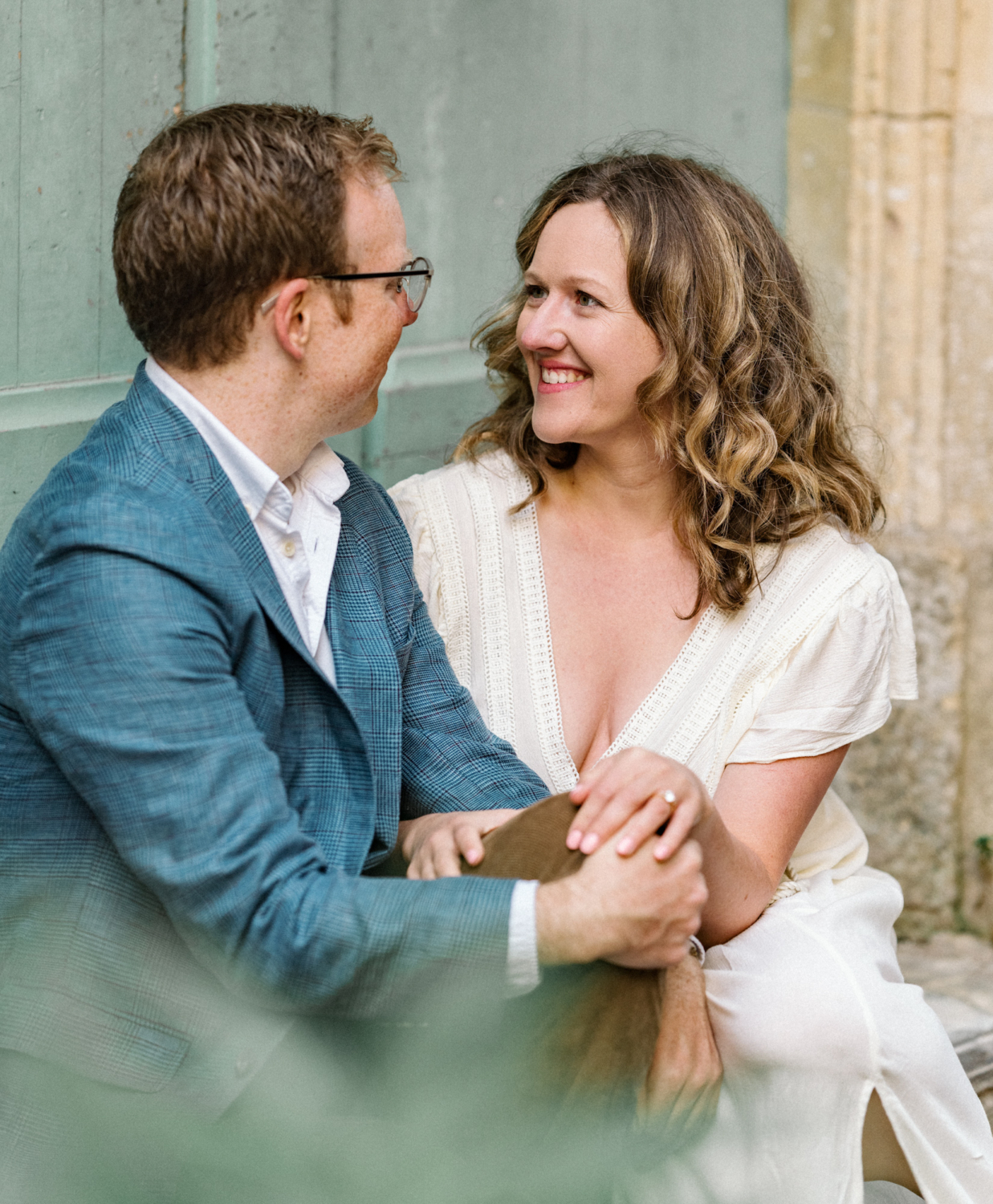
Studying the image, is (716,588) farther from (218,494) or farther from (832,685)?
(218,494)

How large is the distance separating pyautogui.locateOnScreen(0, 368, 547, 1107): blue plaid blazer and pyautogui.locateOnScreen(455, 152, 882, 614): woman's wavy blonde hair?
0.90 meters

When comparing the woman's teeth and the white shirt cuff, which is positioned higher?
the woman's teeth

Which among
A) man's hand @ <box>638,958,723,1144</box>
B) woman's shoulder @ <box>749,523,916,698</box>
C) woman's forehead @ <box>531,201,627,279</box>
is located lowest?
man's hand @ <box>638,958,723,1144</box>

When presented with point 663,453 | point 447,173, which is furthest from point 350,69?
point 663,453

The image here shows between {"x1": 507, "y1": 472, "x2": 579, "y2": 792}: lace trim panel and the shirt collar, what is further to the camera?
{"x1": 507, "y1": 472, "x2": 579, "y2": 792}: lace trim panel

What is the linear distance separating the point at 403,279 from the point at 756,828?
39.9 inches

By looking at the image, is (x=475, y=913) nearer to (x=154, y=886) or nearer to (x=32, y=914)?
(x=154, y=886)

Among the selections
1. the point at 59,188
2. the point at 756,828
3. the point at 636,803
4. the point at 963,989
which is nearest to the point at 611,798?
the point at 636,803

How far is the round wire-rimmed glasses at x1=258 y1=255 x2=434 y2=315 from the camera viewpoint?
6.18 ft

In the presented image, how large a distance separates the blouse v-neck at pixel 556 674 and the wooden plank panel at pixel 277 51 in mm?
924

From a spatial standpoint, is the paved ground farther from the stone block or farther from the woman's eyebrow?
the stone block

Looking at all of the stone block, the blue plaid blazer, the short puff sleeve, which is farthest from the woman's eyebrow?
the stone block

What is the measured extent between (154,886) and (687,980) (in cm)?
89

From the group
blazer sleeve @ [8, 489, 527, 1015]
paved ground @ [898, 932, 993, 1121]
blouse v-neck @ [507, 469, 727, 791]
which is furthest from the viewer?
paved ground @ [898, 932, 993, 1121]
